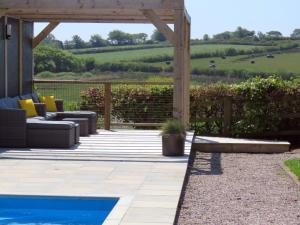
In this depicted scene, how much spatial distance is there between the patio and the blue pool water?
0.49 ft

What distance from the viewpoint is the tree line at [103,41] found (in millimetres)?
36219

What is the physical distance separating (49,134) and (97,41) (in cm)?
2674

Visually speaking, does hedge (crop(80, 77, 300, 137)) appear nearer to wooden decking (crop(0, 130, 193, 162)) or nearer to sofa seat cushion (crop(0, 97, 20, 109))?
wooden decking (crop(0, 130, 193, 162))

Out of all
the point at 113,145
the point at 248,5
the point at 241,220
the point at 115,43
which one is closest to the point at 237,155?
the point at 113,145

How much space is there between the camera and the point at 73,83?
45.0 feet

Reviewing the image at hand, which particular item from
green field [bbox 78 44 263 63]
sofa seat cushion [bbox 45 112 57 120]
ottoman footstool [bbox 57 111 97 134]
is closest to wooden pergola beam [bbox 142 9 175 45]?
ottoman footstool [bbox 57 111 97 134]

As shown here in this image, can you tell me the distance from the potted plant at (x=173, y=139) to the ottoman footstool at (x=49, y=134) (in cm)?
171

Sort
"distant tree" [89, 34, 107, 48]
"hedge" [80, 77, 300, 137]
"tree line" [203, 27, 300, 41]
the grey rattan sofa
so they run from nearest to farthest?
the grey rattan sofa < "hedge" [80, 77, 300, 137] < "distant tree" [89, 34, 107, 48] < "tree line" [203, 27, 300, 41]

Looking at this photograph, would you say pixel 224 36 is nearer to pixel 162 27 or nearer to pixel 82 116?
pixel 82 116

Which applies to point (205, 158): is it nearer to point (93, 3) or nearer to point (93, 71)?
point (93, 3)

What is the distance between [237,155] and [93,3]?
3632 millimetres

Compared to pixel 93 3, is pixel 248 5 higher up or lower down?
higher up

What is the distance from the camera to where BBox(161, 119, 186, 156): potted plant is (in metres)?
9.24

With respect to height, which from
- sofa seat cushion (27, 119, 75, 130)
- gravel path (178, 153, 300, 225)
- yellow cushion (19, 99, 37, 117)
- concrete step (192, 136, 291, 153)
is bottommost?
gravel path (178, 153, 300, 225)
